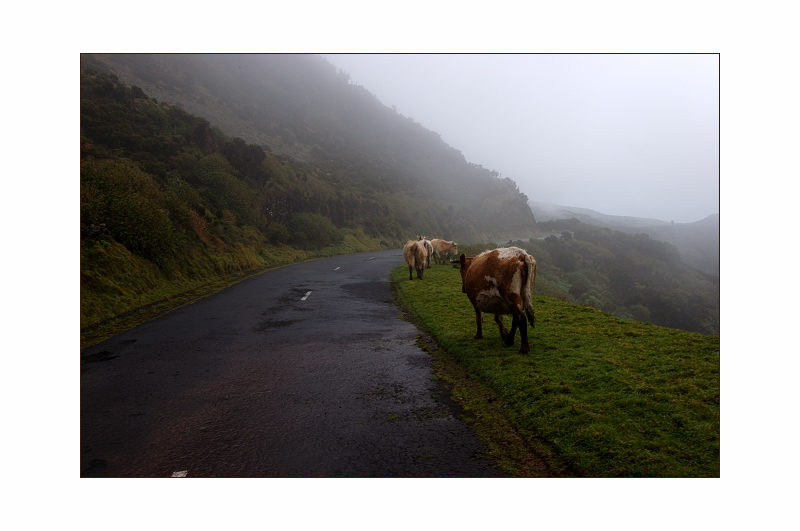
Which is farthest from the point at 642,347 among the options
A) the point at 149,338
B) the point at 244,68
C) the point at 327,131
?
the point at 244,68

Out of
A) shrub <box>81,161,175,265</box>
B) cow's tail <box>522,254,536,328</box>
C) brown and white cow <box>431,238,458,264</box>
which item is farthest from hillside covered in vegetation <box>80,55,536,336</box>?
brown and white cow <box>431,238,458,264</box>

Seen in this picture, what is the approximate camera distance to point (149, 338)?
8.50 m

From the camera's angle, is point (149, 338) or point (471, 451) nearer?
point (471, 451)

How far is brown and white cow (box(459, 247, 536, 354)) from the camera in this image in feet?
23.2

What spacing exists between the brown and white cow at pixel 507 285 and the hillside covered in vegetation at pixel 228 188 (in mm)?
8289

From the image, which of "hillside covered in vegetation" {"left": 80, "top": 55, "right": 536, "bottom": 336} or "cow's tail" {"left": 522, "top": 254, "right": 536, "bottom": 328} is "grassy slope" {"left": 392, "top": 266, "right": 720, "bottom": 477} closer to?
"cow's tail" {"left": 522, "top": 254, "right": 536, "bottom": 328}

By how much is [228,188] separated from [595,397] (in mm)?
27884

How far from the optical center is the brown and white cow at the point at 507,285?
708 cm

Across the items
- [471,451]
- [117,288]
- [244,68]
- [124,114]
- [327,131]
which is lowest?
[471,451]

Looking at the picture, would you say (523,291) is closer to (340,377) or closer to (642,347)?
(642,347)

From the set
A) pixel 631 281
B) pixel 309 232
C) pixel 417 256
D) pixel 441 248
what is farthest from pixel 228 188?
pixel 631 281

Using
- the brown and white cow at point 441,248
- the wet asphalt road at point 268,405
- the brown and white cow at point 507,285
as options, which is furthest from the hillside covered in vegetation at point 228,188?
the brown and white cow at point 441,248

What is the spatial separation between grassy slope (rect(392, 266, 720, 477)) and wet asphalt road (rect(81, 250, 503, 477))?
1.83 ft

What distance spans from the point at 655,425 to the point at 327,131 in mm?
103975
